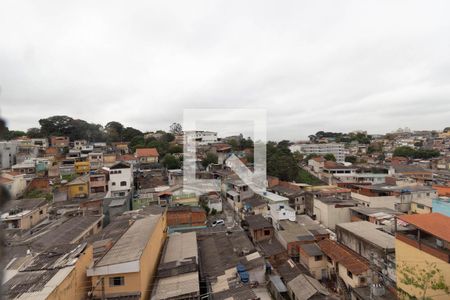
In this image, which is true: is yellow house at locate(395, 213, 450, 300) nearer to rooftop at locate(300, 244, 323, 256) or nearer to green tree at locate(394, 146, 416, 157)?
rooftop at locate(300, 244, 323, 256)

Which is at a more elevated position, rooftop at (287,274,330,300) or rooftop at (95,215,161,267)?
rooftop at (95,215,161,267)

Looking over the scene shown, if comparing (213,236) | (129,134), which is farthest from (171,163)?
(129,134)

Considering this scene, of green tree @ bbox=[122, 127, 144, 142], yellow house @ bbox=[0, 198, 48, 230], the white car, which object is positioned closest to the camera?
yellow house @ bbox=[0, 198, 48, 230]

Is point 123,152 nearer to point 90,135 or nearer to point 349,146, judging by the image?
point 90,135

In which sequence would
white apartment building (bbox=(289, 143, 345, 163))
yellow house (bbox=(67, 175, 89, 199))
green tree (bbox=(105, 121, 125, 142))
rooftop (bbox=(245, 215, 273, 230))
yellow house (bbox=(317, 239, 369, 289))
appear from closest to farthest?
yellow house (bbox=(317, 239, 369, 289)) → rooftop (bbox=(245, 215, 273, 230)) → yellow house (bbox=(67, 175, 89, 199)) → green tree (bbox=(105, 121, 125, 142)) → white apartment building (bbox=(289, 143, 345, 163))

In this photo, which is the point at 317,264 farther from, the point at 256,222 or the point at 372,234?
the point at 256,222

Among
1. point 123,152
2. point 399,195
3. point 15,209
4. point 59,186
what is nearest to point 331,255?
point 399,195

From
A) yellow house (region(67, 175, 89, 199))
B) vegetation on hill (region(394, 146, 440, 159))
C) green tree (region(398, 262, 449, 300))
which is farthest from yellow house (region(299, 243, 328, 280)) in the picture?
vegetation on hill (region(394, 146, 440, 159))
